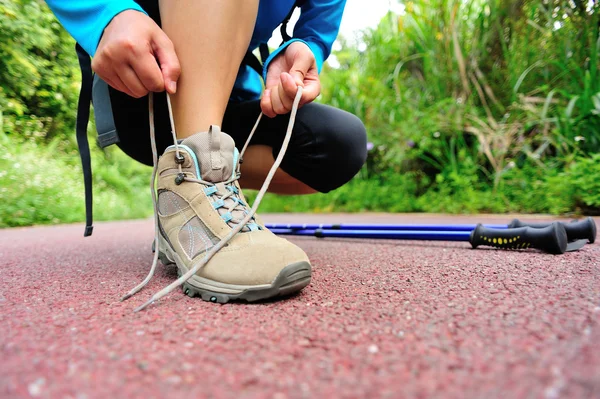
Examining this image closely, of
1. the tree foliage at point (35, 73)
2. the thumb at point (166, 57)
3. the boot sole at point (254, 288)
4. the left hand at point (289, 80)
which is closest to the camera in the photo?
the boot sole at point (254, 288)

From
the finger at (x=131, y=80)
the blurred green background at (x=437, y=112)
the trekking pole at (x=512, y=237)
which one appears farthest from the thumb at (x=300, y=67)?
the blurred green background at (x=437, y=112)

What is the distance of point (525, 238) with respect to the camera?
1148mm

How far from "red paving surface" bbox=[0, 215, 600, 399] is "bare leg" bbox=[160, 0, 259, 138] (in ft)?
1.29

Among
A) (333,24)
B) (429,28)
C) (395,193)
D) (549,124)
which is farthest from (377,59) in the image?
(333,24)

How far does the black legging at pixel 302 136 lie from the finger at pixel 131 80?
0.28 metres

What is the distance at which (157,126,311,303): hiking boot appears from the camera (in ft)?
2.36

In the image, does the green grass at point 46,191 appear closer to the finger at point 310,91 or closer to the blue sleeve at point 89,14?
the blue sleeve at point 89,14

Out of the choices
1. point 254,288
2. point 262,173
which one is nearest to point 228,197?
point 254,288

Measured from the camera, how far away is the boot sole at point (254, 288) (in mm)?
710

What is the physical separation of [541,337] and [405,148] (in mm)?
3074

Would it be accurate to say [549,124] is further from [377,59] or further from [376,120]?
[377,59]

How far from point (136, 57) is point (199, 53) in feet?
0.51

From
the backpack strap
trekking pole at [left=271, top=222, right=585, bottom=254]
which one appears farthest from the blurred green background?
the backpack strap

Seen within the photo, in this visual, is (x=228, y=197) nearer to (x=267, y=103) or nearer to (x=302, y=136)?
(x=267, y=103)
